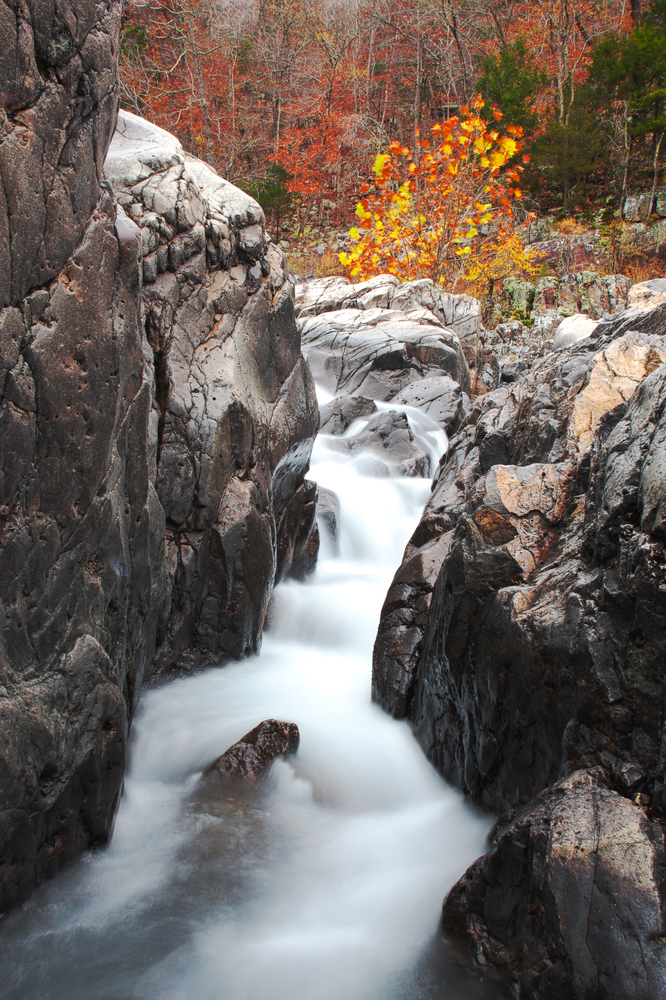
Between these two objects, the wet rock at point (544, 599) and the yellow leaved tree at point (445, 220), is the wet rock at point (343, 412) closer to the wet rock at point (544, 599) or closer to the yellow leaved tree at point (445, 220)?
the wet rock at point (544, 599)

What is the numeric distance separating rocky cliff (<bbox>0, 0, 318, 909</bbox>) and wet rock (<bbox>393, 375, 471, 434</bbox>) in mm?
6450

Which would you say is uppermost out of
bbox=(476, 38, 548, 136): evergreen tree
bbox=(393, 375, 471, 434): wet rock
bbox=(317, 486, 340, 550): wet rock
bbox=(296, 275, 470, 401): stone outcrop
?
bbox=(476, 38, 548, 136): evergreen tree


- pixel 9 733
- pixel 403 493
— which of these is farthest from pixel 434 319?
pixel 9 733

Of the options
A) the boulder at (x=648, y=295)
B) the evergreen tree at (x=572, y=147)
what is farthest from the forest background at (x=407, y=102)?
the boulder at (x=648, y=295)

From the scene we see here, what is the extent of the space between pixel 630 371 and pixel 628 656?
280cm

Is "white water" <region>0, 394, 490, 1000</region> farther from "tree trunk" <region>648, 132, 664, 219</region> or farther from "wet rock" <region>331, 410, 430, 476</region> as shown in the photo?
"tree trunk" <region>648, 132, 664, 219</region>

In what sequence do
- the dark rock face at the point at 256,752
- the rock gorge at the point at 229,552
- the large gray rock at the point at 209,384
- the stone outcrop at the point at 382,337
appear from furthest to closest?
the stone outcrop at the point at 382,337
the large gray rock at the point at 209,384
the dark rock face at the point at 256,752
the rock gorge at the point at 229,552

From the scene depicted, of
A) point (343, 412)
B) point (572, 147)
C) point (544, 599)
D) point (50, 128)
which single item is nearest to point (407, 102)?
point (572, 147)

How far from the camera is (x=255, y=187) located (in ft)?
64.2

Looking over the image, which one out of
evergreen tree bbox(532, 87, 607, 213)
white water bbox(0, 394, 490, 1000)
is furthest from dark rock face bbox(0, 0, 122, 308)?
evergreen tree bbox(532, 87, 607, 213)

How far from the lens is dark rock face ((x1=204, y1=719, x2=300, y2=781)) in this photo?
4.07 m

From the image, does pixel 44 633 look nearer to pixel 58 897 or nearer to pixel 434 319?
pixel 58 897

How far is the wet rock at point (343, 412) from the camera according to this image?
1089cm

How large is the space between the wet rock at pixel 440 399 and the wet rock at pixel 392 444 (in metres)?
1.04
